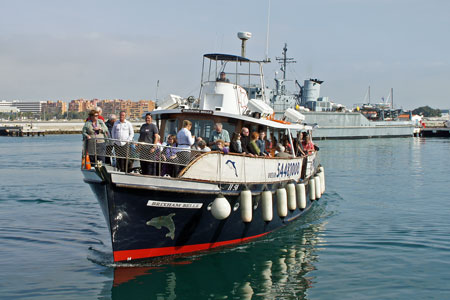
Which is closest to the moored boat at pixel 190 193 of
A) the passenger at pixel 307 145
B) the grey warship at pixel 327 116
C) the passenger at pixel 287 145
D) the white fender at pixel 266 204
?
the white fender at pixel 266 204

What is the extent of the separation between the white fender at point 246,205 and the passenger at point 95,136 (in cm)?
300

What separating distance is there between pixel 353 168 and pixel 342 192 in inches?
441

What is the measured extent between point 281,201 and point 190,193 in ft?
9.57

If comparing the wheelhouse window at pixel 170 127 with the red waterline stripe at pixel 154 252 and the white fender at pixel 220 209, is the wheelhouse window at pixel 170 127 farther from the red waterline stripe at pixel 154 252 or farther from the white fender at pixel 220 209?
the white fender at pixel 220 209

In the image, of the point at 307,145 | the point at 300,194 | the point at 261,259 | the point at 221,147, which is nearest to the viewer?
the point at 221,147

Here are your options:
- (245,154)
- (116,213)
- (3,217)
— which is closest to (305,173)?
(245,154)

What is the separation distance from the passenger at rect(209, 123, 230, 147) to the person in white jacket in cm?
202

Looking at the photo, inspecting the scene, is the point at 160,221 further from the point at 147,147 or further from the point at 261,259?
the point at 261,259

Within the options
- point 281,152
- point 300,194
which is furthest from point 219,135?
point 300,194

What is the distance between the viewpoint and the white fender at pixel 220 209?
32.2 ft

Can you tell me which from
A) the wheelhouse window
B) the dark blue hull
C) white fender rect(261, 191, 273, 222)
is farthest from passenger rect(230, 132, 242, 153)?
the wheelhouse window

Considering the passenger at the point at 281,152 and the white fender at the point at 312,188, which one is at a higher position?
the passenger at the point at 281,152

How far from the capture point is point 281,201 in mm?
11836

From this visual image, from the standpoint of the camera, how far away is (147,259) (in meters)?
10.2
